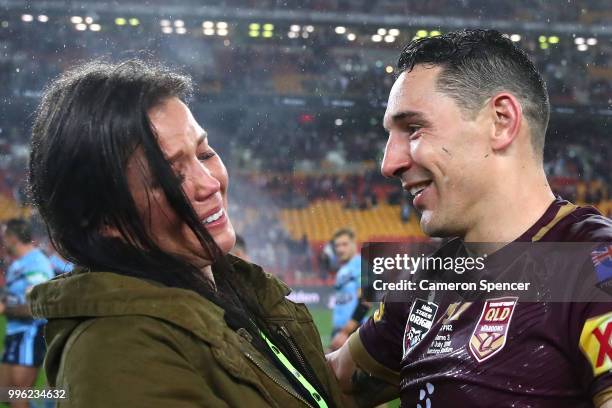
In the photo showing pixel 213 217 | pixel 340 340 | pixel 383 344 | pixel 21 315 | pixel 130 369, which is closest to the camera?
pixel 130 369

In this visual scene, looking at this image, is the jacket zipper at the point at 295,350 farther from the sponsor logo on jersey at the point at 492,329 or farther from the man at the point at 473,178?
the sponsor logo on jersey at the point at 492,329

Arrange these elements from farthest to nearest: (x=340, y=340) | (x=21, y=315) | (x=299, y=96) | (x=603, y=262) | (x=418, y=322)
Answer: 1. (x=299, y=96)
2. (x=340, y=340)
3. (x=21, y=315)
4. (x=418, y=322)
5. (x=603, y=262)

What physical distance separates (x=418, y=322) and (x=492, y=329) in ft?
0.70

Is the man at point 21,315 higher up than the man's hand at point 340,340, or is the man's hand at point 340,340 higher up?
the man at point 21,315

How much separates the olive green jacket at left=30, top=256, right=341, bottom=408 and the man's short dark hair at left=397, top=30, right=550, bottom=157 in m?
0.62

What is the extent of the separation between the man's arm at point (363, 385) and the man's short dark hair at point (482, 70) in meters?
0.61

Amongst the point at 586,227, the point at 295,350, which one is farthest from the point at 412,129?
the point at 295,350

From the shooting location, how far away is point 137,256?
3.66 ft

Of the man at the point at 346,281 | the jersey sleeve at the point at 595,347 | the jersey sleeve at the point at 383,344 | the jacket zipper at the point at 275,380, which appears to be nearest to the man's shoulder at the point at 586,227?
the jersey sleeve at the point at 595,347

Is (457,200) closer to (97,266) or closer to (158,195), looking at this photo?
(158,195)

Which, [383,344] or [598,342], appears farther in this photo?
[383,344]

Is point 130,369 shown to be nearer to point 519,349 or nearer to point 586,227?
point 519,349

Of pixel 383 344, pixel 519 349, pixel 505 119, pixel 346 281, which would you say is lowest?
pixel 346 281

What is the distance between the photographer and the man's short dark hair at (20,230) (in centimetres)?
424
